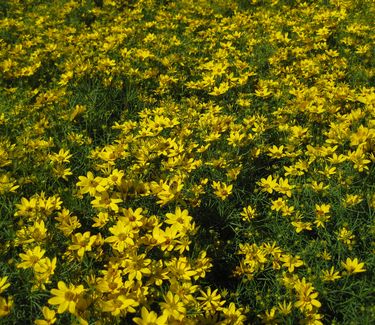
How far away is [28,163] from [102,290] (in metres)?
1.78

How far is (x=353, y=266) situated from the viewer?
8.48ft

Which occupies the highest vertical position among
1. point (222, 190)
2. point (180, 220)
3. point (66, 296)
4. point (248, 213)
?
point (66, 296)

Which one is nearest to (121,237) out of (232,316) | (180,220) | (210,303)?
(180,220)

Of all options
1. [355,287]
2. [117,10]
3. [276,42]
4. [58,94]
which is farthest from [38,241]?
[117,10]

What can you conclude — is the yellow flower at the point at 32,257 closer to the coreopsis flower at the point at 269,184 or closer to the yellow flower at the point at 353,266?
the coreopsis flower at the point at 269,184

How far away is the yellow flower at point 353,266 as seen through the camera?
256cm

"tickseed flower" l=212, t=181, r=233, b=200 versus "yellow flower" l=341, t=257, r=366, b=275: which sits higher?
"tickseed flower" l=212, t=181, r=233, b=200

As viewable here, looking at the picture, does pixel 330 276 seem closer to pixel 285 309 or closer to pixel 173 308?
pixel 285 309

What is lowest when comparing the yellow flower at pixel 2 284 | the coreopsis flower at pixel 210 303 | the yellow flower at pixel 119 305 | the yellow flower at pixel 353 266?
the yellow flower at pixel 353 266

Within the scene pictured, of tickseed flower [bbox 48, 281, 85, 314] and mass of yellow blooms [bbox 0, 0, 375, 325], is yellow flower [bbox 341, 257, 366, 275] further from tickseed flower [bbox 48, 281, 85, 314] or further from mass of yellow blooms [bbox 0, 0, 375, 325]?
tickseed flower [bbox 48, 281, 85, 314]

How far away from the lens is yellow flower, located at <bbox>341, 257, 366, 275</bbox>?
256 cm

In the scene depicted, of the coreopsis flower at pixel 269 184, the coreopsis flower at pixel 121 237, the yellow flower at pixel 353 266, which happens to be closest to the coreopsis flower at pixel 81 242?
the coreopsis flower at pixel 121 237

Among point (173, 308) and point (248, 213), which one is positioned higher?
point (173, 308)

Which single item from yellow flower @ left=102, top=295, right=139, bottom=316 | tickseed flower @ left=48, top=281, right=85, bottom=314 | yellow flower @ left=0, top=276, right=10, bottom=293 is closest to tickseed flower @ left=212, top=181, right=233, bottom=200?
yellow flower @ left=102, top=295, right=139, bottom=316
